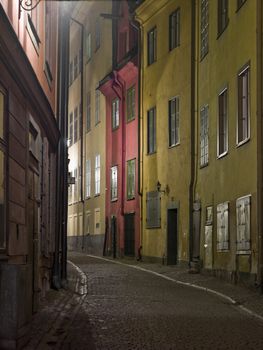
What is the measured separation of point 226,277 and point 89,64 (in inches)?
810

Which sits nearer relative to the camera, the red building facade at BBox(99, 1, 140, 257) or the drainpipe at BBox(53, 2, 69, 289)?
the drainpipe at BBox(53, 2, 69, 289)

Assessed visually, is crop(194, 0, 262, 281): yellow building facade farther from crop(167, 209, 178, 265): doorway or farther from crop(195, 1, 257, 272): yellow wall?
crop(167, 209, 178, 265): doorway

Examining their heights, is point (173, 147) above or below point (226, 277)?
above

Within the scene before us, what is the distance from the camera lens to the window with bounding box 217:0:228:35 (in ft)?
54.2

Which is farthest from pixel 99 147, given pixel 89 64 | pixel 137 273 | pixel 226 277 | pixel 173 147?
pixel 226 277

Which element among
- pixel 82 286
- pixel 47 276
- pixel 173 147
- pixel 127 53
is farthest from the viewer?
pixel 127 53

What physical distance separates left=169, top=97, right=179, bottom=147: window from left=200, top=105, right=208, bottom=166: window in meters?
2.27

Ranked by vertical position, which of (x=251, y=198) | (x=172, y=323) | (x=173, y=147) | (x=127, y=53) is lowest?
(x=172, y=323)

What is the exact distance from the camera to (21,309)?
22.3 feet

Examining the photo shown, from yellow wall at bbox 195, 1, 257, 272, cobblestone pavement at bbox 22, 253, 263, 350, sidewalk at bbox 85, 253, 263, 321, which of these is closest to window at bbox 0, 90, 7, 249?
cobblestone pavement at bbox 22, 253, 263, 350

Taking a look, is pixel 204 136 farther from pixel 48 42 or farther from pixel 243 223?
pixel 48 42

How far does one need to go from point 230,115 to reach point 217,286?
3813mm

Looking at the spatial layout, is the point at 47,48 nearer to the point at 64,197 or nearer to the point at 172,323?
the point at 64,197

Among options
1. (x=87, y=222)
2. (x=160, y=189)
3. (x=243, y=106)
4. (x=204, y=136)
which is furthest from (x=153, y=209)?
(x=87, y=222)
